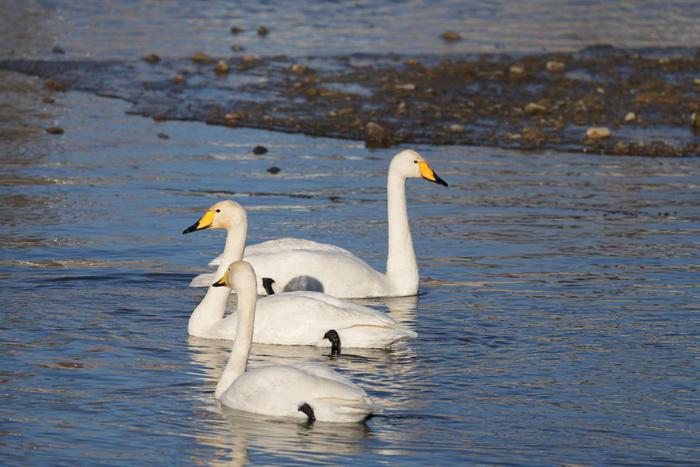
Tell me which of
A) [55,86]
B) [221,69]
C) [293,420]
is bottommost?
[293,420]

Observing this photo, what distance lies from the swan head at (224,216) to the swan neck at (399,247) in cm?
176

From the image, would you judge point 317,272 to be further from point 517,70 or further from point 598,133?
point 517,70

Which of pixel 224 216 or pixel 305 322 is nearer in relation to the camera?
pixel 305 322

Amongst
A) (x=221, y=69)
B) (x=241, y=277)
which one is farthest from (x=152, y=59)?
(x=241, y=277)

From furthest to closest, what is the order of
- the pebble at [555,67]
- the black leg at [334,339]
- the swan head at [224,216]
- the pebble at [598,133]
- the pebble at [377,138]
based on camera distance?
the pebble at [555,67] → the pebble at [598,133] → the pebble at [377,138] → the swan head at [224,216] → the black leg at [334,339]

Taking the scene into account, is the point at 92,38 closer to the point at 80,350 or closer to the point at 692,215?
the point at 692,215

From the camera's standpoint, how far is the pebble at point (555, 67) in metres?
24.7

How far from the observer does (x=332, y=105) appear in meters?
21.5

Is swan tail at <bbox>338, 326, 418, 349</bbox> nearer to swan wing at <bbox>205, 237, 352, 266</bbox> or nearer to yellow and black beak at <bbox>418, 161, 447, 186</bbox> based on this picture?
swan wing at <bbox>205, 237, 352, 266</bbox>

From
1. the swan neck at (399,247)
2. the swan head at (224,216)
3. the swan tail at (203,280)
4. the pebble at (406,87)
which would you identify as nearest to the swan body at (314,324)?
→ the swan head at (224,216)

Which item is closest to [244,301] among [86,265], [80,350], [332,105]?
[80,350]

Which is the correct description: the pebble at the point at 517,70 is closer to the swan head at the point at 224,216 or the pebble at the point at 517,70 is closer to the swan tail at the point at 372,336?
the swan head at the point at 224,216

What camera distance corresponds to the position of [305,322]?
10008 mm

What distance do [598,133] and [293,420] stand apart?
11.8m
